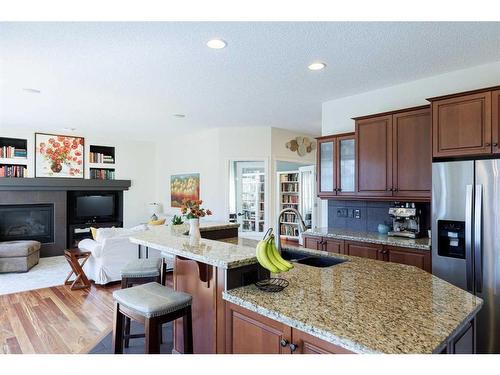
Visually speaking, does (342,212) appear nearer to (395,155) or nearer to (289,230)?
(395,155)

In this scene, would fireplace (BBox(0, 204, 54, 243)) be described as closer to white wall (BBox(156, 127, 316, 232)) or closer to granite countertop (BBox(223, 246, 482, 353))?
white wall (BBox(156, 127, 316, 232))

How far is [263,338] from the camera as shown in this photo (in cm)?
155

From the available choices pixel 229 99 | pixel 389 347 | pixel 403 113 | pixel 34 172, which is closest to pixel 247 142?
pixel 229 99

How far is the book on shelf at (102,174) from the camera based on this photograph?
24.1 ft

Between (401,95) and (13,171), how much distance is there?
7179mm

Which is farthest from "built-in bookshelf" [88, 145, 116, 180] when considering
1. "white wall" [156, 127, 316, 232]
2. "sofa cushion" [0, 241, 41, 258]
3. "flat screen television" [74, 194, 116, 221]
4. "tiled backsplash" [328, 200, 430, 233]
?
"tiled backsplash" [328, 200, 430, 233]

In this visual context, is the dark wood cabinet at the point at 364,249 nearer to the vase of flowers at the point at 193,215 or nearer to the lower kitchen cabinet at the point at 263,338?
the vase of flowers at the point at 193,215

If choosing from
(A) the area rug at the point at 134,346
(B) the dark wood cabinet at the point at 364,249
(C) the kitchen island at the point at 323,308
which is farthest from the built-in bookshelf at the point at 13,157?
(B) the dark wood cabinet at the point at 364,249

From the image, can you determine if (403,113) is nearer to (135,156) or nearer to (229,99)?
(229,99)

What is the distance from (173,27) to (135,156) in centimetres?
610

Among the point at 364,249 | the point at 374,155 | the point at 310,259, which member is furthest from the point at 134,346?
the point at 374,155

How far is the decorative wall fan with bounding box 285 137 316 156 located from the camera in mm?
6570

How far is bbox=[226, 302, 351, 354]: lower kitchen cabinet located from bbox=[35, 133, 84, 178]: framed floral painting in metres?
6.52

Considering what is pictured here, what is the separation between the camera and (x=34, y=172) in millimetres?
6578
